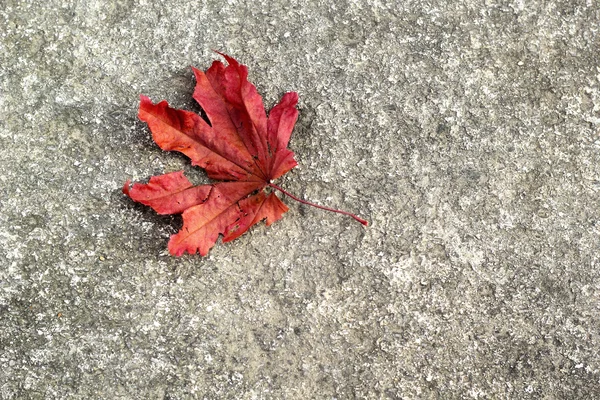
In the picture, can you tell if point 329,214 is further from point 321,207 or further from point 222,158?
point 222,158

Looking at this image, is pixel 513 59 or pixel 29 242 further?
pixel 513 59

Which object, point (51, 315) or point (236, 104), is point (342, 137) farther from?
point (51, 315)

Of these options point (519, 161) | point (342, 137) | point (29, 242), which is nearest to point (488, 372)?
point (519, 161)

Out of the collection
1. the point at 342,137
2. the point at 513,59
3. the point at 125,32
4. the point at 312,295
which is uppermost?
the point at 125,32

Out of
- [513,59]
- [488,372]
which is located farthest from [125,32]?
[488,372]

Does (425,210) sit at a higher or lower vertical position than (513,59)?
lower

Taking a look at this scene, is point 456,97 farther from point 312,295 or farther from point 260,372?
point 260,372
